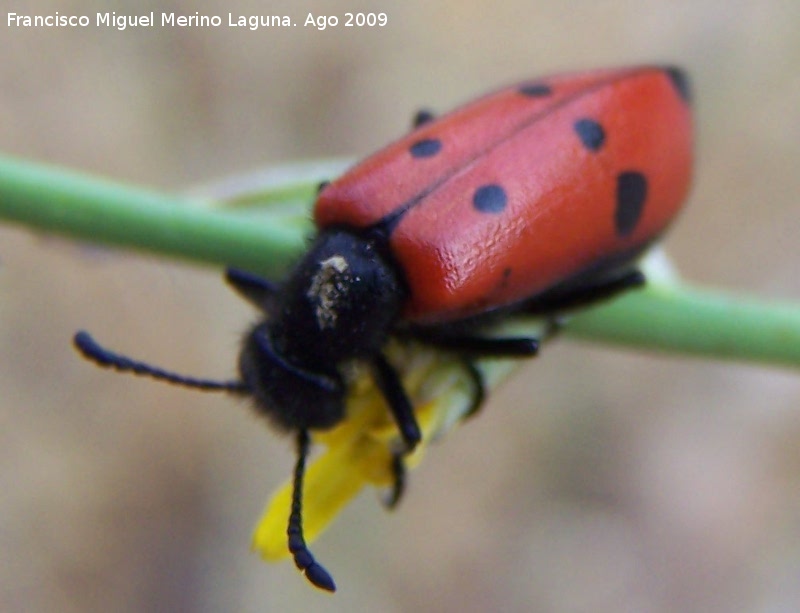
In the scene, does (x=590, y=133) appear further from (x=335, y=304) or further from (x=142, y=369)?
(x=142, y=369)

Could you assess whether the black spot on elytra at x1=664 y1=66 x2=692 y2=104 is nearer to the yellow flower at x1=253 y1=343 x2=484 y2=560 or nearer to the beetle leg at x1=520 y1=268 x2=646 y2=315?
the beetle leg at x1=520 y1=268 x2=646 y2=315

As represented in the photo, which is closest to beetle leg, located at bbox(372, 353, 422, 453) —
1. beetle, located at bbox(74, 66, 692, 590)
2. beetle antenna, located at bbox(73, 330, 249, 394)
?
beetle, located at bbox(74, 66, 692, 590)

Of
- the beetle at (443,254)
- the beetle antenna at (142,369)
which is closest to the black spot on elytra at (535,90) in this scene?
the beetle at (443,254)

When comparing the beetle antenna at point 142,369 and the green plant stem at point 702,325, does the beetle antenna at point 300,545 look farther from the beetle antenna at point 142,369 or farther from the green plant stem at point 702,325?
the green plant stem at point 702,325

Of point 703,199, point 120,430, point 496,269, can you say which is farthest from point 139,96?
point 496,269

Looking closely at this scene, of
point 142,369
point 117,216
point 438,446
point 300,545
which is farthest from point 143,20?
point 300,545

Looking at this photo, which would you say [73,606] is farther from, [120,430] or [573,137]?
[573,137]
